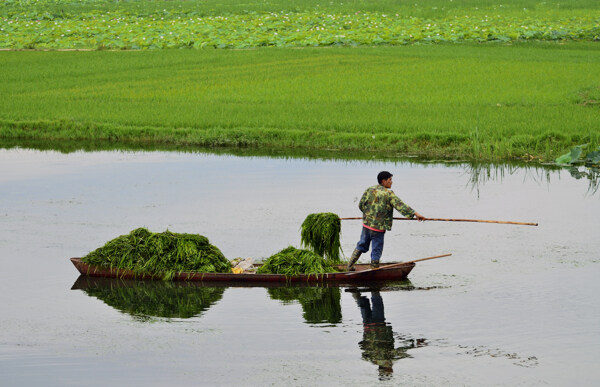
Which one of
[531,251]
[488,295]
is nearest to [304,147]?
[531,251]

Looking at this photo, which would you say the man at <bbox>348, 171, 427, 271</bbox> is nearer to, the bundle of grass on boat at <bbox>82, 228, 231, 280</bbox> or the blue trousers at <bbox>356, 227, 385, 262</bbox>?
the blue trousers at <bbox>356, 227, 385, 262</bbox>

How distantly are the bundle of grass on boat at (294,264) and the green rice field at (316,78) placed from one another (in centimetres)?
1171

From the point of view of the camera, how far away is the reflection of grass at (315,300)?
1287 cm

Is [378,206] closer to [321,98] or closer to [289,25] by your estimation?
[321,98]

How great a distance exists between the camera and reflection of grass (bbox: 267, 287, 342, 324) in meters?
12.9

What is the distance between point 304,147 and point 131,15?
36.6 metres

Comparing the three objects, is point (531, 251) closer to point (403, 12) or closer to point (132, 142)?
point (132, 142)

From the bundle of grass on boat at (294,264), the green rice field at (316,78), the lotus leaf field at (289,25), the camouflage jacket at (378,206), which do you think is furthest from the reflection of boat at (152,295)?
the lotus leaf field at (289,25)

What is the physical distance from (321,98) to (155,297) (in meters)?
20.7

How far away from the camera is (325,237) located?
1546cm

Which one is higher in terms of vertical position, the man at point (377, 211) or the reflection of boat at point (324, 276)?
the man at point (377, 211)

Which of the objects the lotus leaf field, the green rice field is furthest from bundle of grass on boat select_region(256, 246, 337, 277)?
the lotus leaf field

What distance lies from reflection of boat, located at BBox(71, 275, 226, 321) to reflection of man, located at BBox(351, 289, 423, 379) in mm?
1935

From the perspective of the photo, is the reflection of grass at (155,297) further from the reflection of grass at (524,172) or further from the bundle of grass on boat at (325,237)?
the reflection of grass at (524,172)
